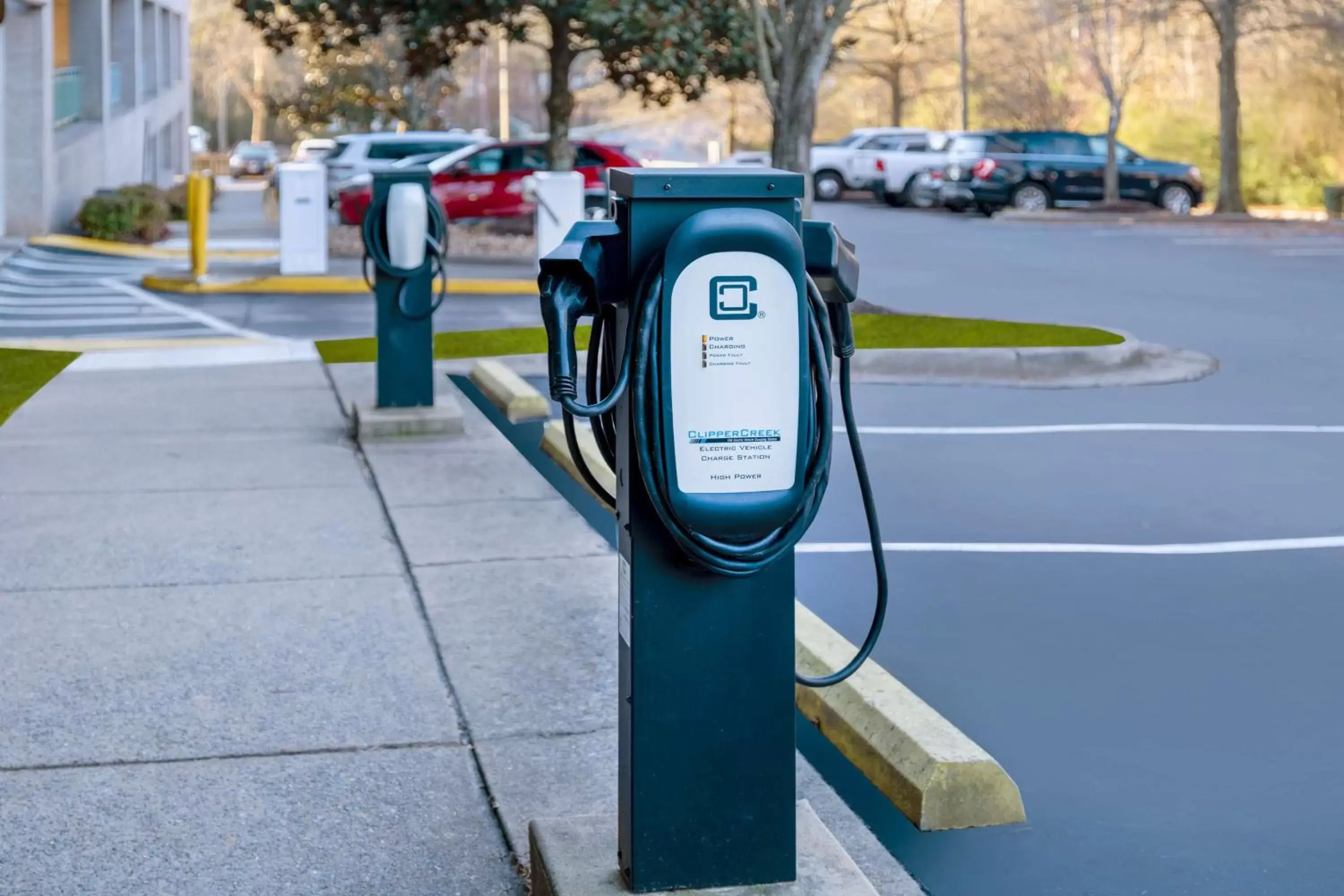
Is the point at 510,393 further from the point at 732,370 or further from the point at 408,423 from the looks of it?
the point at 732,370

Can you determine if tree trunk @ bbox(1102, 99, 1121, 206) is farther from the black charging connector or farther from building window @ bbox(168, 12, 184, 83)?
the black charging connector

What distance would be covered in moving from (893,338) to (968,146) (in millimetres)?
24975

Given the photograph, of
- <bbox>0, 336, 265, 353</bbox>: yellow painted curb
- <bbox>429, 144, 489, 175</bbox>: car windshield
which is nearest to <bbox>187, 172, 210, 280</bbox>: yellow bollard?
<bbox>0, 336, 265, 353</bbox>: yellow painted curb

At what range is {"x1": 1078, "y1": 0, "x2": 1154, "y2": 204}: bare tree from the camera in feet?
111

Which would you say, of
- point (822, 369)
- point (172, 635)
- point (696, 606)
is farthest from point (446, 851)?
point (172, 635)

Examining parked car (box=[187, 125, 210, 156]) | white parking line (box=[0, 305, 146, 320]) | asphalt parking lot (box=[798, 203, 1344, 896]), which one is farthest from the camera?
parked car (box=[187, 125, 210, 156])

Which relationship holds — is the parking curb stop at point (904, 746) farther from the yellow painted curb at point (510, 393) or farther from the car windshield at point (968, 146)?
the car windshield at point (968, 146)

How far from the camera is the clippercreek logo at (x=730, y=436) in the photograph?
10.8 ft

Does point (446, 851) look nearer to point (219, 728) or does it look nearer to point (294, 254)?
point (219, 728)

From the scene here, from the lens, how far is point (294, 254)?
67.8 ft

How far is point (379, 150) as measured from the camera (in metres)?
31.2

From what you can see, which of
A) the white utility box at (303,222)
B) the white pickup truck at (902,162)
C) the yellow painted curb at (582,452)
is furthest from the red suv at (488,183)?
the yellow painted curb at (582,452)

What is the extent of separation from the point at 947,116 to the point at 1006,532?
187 ft

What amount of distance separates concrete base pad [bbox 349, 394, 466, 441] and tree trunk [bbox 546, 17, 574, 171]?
15432 millimetres
